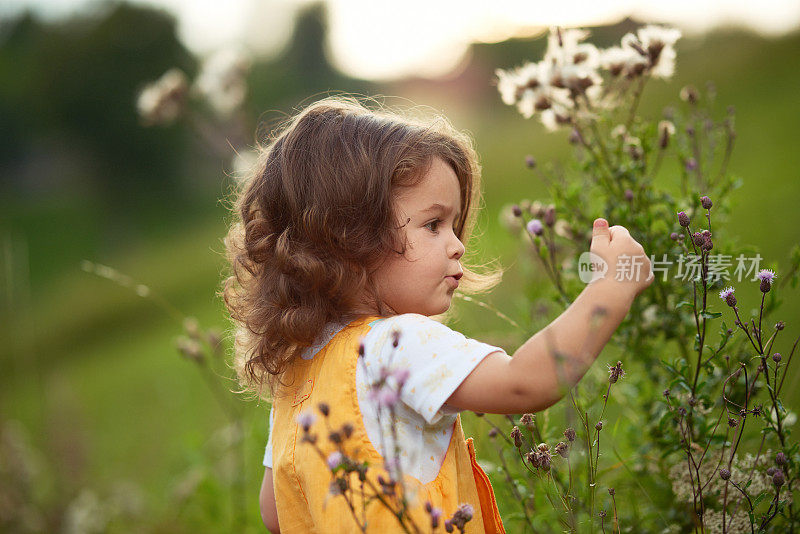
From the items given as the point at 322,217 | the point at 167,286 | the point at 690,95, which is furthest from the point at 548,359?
the point at 167,286

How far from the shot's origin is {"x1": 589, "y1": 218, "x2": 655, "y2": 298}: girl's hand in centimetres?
129

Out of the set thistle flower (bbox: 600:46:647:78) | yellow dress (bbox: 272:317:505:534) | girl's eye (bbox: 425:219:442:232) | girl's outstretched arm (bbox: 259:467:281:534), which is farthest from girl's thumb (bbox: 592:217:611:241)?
girl's outstretched arm (bbox: 259:467:281:534)

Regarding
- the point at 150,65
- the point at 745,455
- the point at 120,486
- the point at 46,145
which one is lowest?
the point at 46,145

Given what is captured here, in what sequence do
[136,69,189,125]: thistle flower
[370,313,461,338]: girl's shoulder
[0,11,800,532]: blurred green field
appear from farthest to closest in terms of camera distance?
[0,11,800,532]: blurred green field < [136,69,189,125]: thistle flower < [370,313,461,338]: girl's shoulder

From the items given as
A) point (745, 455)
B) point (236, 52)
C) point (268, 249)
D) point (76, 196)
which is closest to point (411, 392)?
point (268, 249)

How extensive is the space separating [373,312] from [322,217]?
24 cm

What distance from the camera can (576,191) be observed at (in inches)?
73.4

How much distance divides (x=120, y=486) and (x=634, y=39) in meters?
3.30

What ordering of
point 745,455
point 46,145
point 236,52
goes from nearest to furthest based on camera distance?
point 745,455 → point 236,52 → point 46,145

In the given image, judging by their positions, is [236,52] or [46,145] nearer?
[236,52]

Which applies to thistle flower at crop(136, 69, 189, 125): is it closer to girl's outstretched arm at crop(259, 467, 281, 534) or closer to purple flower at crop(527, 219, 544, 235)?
girl's outstretched arm at crop(259, 467, 281, 534)

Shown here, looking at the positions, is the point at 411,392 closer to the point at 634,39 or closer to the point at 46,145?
the point at 634,39

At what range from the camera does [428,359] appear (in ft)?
4.25

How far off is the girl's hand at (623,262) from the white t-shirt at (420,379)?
0.81 ft
